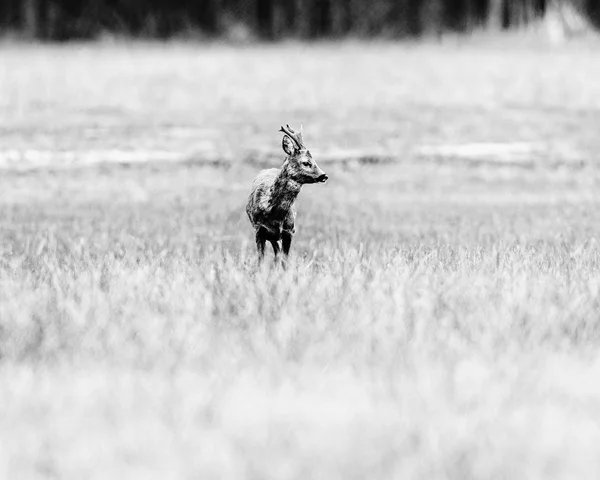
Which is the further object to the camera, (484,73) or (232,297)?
(484,73)

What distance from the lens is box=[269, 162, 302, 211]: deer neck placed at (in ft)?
25.6

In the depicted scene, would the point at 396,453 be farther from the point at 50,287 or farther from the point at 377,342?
the point at 50,287

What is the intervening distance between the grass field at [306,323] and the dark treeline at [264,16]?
1105cm

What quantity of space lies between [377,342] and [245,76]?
18978mm

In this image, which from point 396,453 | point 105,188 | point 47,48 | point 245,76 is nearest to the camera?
point 396,453

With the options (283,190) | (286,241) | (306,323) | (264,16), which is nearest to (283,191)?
(283,190)

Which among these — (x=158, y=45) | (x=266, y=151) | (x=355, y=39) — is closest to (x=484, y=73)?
(x=355, y=39)

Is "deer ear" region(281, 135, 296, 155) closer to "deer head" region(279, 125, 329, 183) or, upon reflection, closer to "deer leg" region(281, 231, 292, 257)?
"deer head" region(279, 125, 329, 183)

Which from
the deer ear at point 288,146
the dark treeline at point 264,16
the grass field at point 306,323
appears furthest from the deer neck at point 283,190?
the dark treeline at point 264,16

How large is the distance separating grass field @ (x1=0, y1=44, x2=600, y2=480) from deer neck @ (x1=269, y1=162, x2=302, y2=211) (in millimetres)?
360

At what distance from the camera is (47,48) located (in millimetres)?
27281

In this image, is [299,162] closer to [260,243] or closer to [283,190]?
[283,190]

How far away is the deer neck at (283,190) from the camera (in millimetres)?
7812

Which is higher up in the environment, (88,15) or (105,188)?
(88,15)
